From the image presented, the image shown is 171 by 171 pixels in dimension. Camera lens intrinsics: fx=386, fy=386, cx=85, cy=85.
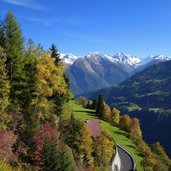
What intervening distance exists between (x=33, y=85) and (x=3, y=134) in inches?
725

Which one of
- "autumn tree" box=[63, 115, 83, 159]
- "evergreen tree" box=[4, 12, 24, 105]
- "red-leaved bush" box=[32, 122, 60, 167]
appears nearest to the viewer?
"red-leaved bush" box=[32, 122, 60, 167]

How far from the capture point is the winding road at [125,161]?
11719 centimetres

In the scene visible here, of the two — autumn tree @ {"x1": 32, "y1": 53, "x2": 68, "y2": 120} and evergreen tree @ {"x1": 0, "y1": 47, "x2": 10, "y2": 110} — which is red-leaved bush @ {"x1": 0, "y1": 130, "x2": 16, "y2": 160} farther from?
autumn tree @ {"x1": 32, "y1": 53, "x2": 68, "y2": 120}

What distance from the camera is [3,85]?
55.6 meters

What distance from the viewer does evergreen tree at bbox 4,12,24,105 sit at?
62.3 meters

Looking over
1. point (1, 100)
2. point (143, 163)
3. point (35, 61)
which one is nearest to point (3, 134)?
point (1, 100)

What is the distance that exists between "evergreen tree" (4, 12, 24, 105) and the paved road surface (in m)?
62.6

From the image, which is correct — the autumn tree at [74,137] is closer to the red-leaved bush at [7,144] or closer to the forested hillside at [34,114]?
the forested hillside at [34,114]

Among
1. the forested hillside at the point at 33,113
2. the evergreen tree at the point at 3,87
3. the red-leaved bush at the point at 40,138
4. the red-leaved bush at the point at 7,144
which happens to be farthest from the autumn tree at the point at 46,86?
the red-leaved bush at the point at 7,144

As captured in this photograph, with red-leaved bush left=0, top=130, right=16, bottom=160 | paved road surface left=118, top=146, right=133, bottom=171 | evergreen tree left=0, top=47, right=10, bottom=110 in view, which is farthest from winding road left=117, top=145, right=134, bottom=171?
evergreen tree left=0, top=47, right=10, bottom=110

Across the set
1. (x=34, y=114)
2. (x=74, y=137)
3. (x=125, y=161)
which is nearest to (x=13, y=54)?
(x=34, y=114)

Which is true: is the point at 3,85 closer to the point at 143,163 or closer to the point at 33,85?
the point at 33,85

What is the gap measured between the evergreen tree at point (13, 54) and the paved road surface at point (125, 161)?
6257 centimetres

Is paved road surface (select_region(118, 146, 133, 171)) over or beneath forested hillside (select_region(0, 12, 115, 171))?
beneath
